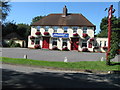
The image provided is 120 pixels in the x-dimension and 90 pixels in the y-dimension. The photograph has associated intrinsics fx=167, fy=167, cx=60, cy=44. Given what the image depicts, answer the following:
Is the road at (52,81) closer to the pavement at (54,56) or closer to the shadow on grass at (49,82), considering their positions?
the shadow on grass at (49,82)

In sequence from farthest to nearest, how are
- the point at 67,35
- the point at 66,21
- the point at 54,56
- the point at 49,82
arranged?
1. the point at 66,21
2. the point at 67,35
3. the point at 54,56
4. the point at 49,82

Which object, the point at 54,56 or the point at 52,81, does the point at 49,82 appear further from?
the point at 54,56

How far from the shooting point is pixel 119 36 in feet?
47.6

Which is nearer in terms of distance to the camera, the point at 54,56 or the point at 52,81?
the point at 52,81

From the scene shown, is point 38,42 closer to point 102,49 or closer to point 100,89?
point 102,49

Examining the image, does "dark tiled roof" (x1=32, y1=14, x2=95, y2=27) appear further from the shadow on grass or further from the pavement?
the shadow on grass

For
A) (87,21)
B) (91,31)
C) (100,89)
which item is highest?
(87,21)

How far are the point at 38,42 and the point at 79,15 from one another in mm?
11228

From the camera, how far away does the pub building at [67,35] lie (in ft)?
113

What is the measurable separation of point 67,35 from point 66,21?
3447 mm

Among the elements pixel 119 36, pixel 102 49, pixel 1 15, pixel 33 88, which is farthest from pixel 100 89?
pixel 1 15

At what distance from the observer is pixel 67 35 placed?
35.7 metres

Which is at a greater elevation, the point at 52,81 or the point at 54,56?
the point at 54,56

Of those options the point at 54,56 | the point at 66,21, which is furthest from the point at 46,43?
the point at 54,56
